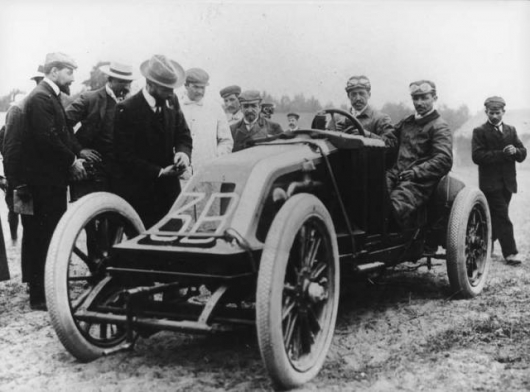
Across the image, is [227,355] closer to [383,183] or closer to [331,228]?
[331,228]

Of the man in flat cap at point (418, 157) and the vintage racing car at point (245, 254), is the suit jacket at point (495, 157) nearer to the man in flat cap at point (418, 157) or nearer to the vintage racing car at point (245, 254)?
the man in flat cap at point (418, 157)

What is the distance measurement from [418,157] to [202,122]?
7.10 feet

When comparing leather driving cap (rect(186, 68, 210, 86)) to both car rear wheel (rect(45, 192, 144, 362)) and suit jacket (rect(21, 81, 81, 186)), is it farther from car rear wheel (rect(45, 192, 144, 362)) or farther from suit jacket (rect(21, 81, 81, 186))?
car rear wheel (rect(45, 192, 144, 362))

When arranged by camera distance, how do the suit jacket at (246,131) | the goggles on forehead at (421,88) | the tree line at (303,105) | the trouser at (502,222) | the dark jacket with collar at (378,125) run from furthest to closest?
the tree line at (303,105) → the suit jacket at (246,131) → the trouser at (502,222) → the dark jacket with collar at (378,125) → the goggles on forehead at (421,88)

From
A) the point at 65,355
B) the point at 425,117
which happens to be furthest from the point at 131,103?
the point at 425,117

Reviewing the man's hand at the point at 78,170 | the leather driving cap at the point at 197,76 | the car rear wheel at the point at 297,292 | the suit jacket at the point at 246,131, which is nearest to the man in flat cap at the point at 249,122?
the suit jacket at the point at 246,131

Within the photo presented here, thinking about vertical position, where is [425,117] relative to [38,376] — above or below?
above

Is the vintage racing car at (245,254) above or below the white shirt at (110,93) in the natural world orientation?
below

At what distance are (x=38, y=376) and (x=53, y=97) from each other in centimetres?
248

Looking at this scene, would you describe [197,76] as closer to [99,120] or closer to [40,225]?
[99,120]

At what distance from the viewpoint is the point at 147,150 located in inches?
199

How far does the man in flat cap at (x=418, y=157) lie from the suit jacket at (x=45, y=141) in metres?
2.81

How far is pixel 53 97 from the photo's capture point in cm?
520

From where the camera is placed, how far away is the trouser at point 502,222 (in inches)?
285
